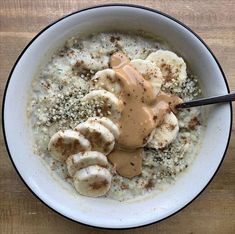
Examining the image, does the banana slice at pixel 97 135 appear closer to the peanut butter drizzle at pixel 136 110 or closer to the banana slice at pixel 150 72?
the peanut butter drizzle at pixel 136 110

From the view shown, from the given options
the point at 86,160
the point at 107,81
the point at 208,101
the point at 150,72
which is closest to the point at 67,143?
the point at 86,160

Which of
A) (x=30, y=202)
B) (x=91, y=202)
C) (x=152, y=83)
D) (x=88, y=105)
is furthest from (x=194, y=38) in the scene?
(x=30, y=202)

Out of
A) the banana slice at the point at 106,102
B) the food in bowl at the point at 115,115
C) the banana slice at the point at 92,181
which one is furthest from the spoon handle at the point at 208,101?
the banana slice at the point at 92,181

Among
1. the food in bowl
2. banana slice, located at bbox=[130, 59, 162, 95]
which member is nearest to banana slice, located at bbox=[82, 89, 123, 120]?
the food in bowl

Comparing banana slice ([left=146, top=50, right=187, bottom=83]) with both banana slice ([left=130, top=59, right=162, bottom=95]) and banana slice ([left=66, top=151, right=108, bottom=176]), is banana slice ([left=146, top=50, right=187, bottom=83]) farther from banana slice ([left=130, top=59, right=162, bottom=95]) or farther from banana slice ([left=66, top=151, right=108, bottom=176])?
banana slice ([left=66, top=151, right=108, bottom=176])

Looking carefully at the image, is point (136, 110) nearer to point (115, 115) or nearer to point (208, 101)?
point (115, 115)
